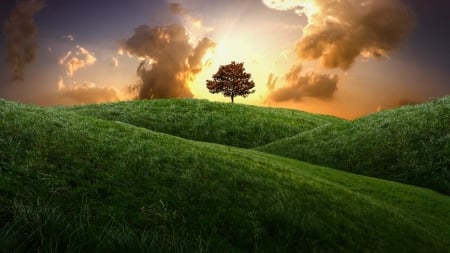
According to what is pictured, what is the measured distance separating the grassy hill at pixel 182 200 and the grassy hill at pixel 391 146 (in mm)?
8889

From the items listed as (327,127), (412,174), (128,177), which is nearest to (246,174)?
(128,177)

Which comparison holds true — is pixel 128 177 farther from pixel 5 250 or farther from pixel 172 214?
pixel 5 250

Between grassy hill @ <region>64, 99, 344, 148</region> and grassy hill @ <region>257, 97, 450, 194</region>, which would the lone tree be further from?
grassy hill @ <region>257, 97, 450, 194</region>

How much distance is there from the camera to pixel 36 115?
24000 mm

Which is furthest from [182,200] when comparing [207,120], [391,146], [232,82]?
[232,82]

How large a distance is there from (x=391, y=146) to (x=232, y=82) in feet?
205

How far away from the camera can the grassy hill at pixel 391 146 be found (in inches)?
1220

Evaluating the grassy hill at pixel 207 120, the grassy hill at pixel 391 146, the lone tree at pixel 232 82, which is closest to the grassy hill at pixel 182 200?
the grassy hill at pixel 391 146

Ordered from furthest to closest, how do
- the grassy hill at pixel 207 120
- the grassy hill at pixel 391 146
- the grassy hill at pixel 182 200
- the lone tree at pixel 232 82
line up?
the lone tree at pixel 232 82 < the grassy hill at pixel 207 120 < the grassy hill at pixel 391 146 < the grassy hill at pixel 182 200

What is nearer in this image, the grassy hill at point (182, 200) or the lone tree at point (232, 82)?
the grassy hill at point (182, 200)

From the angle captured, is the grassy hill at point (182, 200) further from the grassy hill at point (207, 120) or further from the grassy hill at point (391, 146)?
the grassy hill at point (207, 120)

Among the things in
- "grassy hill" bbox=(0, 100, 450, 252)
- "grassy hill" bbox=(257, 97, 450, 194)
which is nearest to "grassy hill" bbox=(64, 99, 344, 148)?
"grassy hill" bbox=(257, 97, 450, 194)

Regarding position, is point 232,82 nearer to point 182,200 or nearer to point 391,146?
point 391,146

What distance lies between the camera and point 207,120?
170 feet
